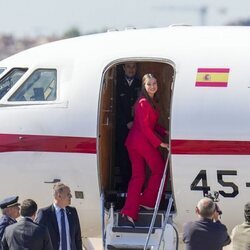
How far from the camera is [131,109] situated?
590 inches

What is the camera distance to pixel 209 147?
45.1 ft

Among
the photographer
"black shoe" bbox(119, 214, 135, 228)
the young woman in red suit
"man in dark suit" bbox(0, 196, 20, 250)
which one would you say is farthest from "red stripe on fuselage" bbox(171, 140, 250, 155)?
"man in dark suit" bbox(0, 196, 20, 250)

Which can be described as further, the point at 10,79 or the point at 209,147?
the point at 10,79

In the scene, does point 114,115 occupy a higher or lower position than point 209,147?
higher

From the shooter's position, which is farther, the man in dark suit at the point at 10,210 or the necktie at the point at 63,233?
the necktie at the point at 63,233

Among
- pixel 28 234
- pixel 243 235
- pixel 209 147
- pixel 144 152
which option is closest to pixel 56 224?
pixel 28 234

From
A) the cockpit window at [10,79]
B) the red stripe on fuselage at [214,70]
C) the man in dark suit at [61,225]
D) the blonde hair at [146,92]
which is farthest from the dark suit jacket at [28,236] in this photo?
the red stripe on fuselage at [214,70]

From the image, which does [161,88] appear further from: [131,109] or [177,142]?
[177,142]

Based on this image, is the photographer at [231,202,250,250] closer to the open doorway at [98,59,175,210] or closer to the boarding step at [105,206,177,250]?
the boarding step at [105,206,177,250]

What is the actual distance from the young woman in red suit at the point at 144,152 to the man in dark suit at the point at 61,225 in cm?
122

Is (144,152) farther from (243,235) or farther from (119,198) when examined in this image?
(243,235)

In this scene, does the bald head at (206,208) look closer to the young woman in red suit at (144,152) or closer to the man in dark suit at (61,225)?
the man in dark suit at (61,225)

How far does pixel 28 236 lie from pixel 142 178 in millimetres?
2862

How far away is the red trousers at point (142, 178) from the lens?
14188mm
